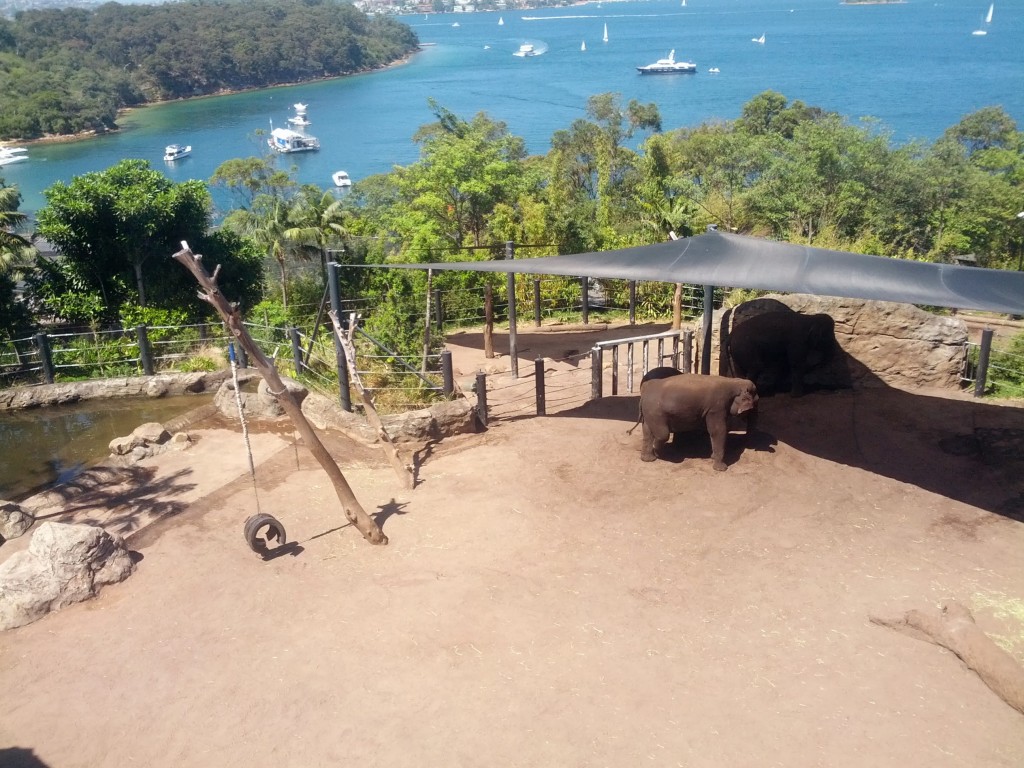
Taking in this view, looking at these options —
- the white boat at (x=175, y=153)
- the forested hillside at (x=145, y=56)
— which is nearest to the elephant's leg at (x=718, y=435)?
the white boat at (x=175, y=153)

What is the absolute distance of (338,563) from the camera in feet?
26.2

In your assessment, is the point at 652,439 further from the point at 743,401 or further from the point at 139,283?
the point at 139,283

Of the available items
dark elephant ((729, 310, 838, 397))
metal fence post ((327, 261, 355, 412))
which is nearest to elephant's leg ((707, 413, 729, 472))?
dark elephant ((729, 310, 838, 397))

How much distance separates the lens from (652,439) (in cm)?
938

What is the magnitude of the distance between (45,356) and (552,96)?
96405mm

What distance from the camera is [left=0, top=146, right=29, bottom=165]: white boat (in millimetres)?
68875

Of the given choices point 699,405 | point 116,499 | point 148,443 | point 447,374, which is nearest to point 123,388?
point 148,443

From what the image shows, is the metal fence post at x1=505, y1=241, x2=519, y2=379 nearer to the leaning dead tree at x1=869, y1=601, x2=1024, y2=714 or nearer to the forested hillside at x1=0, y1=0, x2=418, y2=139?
the leaning dead tree at x1=869, y1=601, x2=1024, y2=714

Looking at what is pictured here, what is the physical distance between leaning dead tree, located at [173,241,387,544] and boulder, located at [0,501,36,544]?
3.30 m

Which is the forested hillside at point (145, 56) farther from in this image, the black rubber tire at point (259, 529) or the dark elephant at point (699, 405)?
the dark elephant at point (699, 405)

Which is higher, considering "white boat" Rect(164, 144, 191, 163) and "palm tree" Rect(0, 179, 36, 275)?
"palm tree" Rect(0, 179, 36, 275)

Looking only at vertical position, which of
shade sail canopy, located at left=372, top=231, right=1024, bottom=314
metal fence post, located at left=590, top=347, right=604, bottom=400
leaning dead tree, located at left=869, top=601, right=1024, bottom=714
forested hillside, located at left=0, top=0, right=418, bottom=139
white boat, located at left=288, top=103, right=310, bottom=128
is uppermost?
forested hillside, located at left=0, top=0, right=418, bottom=139

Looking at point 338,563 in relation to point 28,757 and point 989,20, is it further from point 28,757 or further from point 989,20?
point 989,20

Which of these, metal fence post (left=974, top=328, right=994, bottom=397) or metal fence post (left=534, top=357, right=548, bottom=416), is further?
metal fence post (left=534, top=357, right=548, bottom=416)
